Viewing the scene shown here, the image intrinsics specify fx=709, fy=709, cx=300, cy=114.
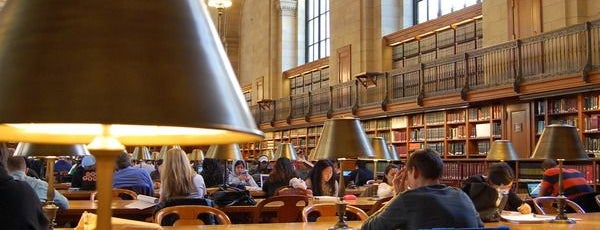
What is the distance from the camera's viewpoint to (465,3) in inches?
509

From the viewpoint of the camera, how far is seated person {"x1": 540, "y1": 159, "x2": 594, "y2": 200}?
269 inches

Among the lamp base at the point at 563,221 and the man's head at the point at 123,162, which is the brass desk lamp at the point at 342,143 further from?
the man's head at the point at 123,162

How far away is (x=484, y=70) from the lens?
428 inches

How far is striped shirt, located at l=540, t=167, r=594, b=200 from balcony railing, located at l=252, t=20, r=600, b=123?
6.72 feet

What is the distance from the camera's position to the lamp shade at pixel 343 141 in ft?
11.3

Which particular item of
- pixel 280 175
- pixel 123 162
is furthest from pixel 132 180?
pixel 280 175

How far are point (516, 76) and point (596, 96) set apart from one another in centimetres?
119

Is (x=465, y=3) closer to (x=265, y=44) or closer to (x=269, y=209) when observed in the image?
(x=269, y=209)

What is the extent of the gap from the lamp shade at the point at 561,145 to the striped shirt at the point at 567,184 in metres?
2.72

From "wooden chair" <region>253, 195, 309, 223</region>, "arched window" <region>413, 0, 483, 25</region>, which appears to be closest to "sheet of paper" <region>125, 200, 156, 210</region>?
"wooden chair" <region>253, 195, 309, 223</region>

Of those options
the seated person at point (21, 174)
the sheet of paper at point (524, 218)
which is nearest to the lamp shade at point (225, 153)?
the seated person at point (21, 174)

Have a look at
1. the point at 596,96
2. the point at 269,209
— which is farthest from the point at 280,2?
the point at 269,209

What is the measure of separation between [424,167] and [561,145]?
4.44 ft

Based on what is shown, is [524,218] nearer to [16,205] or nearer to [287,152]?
[16,205]
